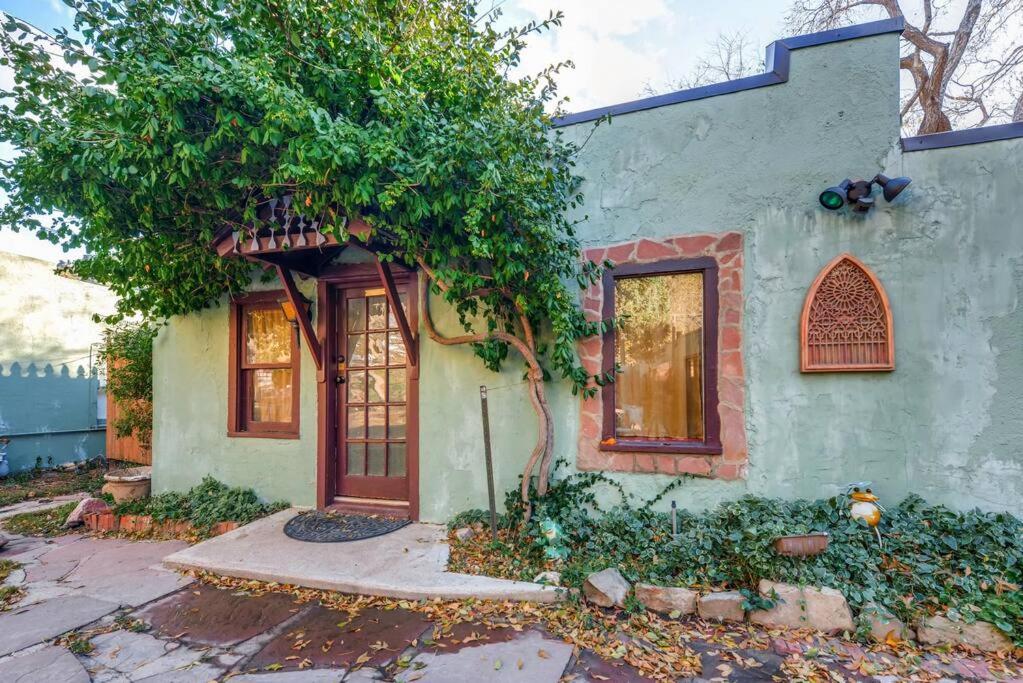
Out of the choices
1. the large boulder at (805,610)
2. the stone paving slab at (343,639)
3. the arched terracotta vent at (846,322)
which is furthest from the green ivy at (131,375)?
the arched terracotta vent at (846,322)

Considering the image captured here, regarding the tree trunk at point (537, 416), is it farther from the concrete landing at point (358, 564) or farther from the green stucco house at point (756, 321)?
the concrete landing at point (358, 564)

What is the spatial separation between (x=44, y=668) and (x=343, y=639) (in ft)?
4.60

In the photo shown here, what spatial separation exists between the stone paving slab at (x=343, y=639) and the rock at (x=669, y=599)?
129 cm

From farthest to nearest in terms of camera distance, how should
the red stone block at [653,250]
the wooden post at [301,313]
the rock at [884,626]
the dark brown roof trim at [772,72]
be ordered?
the wooden post at [301,313] < the red stone block at [653,250] < the dark brown roof trim at [772,72] < the rock at [884,626]

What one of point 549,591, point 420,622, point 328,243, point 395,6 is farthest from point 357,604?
point 395,6

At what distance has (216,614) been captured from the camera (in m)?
3.07

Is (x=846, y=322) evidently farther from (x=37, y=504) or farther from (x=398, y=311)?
(x=37, y=504)

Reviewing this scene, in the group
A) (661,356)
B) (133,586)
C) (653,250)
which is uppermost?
(653,250)

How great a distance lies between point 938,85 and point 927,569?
7.82 m

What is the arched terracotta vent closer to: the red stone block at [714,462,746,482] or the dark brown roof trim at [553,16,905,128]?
the red stone block at [714,462,746,482]

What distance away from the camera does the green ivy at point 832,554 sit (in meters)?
2.81

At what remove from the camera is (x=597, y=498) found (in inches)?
158

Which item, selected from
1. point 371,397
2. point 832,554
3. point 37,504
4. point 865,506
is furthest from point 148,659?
point 37,504

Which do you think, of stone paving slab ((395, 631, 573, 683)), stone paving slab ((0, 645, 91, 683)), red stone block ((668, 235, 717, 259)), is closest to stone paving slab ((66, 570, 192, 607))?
stone paving slab ((0, 645, 91, 683))
